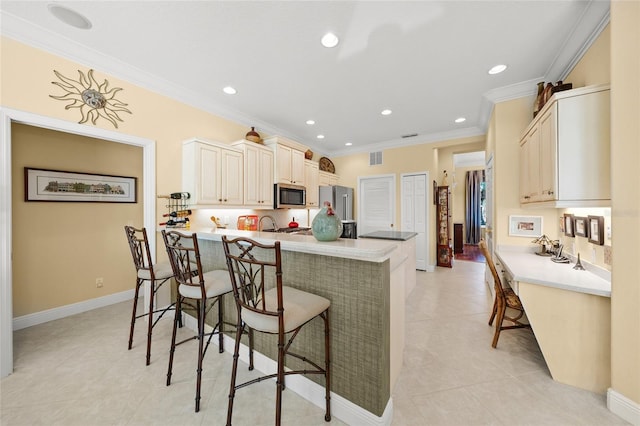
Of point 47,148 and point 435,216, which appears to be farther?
point 435,216

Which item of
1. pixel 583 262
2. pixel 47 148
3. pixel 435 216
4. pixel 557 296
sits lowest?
pixel 557 296

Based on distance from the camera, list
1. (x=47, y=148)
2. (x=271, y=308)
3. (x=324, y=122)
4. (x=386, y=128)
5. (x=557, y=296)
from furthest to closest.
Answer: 1. (x=386, y=128)
2. (x=324, y=122)
3. (x=47, y=148)
4. (x=557, y=296)
5. (x=271, y=308)

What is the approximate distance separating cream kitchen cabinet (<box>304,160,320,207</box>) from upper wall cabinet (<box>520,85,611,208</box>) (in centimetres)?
353

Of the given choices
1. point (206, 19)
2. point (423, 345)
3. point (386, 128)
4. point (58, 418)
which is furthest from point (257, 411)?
point (386, 128)

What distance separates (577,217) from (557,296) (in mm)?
1071

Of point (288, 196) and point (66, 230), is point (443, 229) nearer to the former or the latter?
point (288, 196)

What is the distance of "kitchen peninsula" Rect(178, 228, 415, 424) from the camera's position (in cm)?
134

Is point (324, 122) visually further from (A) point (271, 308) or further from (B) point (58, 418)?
(B) point (58, 418)

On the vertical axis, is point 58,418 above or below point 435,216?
below

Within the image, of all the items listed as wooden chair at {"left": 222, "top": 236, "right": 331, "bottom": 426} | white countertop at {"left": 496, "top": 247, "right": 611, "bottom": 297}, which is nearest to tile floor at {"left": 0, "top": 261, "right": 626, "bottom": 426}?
wooden chair at {"left": 222, "top": 236, "right": 331, "bottom": 426}

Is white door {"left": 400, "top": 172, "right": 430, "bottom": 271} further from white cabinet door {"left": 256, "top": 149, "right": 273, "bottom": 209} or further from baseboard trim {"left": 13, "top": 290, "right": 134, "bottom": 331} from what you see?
baseboard trim {"left": 13, "top": 290, "right": 134, "bottom": 331}

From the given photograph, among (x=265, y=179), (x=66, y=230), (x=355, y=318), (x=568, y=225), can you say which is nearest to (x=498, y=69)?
(x=568, y=225)

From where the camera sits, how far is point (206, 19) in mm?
1870

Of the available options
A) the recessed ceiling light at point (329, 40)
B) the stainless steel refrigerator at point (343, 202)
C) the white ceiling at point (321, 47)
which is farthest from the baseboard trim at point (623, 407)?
Result: the stainless steel refrigerator at point (343, 202)
